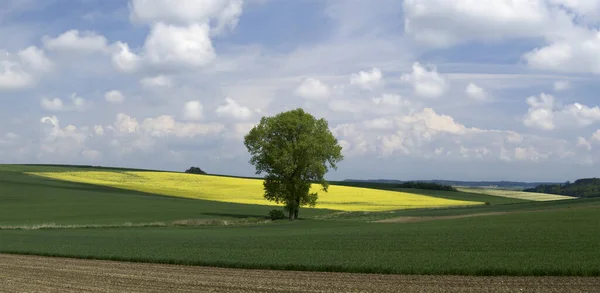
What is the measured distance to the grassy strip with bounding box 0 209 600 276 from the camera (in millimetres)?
21688

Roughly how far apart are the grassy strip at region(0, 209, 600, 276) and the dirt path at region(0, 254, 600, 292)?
3.21 feet

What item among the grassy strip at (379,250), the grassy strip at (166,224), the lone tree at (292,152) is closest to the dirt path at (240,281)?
the grassy strip at (379,250)

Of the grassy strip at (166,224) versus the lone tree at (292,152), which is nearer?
the grassy strip at (166,224)

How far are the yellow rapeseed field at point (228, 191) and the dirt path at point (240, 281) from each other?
→ 58068mm

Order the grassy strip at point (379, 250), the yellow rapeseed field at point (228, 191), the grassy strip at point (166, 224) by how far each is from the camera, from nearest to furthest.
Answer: the grassy strip at point (379, 250)
the grassy strip at point (166, 224)
the yellow rapeseed field at point (228, 191)

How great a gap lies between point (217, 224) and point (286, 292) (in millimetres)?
39523

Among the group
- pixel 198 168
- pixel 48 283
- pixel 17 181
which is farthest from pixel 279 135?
pixel 198 168

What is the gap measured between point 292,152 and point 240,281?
42.0m

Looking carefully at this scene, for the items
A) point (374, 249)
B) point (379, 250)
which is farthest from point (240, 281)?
point (374, 249)

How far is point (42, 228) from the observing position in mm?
51656

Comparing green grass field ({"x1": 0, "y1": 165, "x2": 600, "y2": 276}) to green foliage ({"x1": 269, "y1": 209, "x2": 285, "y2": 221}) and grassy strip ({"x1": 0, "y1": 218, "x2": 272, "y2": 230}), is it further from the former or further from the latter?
green foliage ({"x1": 269, "y1": 209, "x2": 285, "y2": 221})

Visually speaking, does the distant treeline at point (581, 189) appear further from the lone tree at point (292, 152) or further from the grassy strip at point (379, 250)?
the grassy strip at point (379, 250)

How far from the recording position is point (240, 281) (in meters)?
20.6

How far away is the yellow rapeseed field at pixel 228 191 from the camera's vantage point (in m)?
88.6
